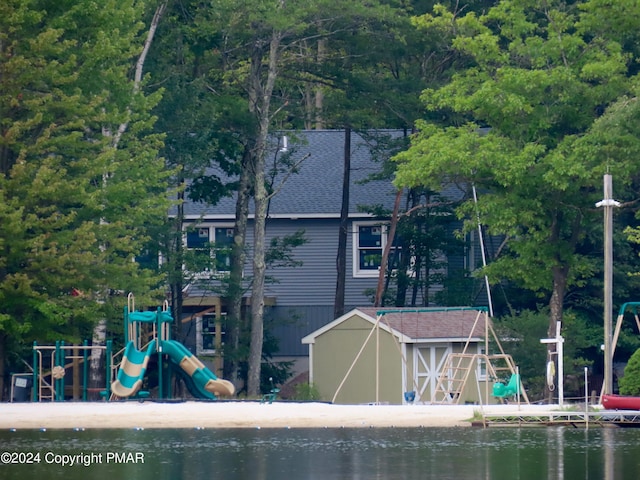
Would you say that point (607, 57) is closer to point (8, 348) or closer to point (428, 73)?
point (428, 73)

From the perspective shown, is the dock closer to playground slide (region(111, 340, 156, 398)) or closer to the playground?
the playground

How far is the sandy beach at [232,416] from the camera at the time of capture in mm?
31828

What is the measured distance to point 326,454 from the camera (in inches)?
1014

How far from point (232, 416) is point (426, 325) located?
10567 millimetres

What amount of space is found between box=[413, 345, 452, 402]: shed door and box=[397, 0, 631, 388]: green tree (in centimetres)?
299

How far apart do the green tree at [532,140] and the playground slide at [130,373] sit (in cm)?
950

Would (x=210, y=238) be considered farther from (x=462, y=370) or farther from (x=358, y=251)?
(x=462, y=370)

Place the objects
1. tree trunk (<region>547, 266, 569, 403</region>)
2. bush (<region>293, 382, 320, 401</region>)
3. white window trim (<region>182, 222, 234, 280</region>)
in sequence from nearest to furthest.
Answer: tree trunk (<region>547, 266, 569, 403</region>)
bush (<region>293, 382, 320, 401</region>)
white window trim (<region>182, 222, 234, 280</region>)

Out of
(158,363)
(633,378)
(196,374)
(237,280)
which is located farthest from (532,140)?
(158,363)

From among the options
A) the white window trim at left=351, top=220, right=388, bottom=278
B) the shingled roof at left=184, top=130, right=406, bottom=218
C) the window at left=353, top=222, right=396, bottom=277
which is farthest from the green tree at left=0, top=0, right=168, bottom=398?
the window at left=353, top=222, right=396, bottom=277

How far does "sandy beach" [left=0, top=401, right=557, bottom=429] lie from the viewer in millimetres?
31828

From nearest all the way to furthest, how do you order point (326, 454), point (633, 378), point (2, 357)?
point (326, 454), point (633, 378), point (2, 357)

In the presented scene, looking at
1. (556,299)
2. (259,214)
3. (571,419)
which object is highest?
(259,214)

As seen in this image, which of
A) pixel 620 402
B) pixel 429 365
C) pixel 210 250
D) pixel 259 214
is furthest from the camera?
pixel 210 250
